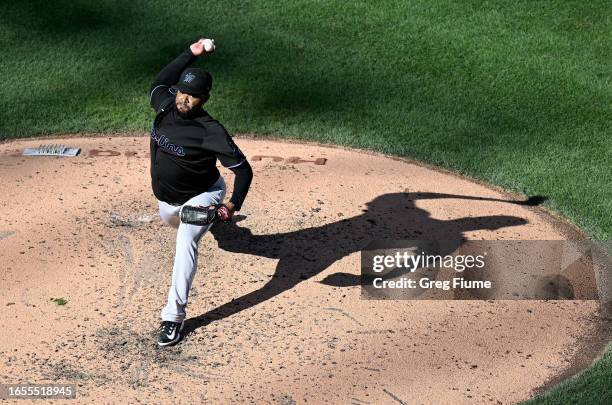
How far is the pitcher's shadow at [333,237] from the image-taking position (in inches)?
352

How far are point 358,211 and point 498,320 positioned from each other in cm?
197

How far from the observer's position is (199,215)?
26.2 ft

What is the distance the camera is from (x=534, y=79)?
12.9 meters

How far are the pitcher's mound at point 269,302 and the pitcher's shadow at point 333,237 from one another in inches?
A: 0.7

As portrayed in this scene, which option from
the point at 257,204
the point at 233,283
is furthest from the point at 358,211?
the point at 233,283

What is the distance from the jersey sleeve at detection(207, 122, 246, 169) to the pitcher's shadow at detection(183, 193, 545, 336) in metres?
1.18

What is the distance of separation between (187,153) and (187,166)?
0.13 meters

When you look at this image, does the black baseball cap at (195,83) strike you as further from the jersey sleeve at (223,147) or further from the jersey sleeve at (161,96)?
the jersey sleeve at (161,96)

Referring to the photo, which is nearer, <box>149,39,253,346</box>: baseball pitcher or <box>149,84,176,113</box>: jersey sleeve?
<box>149,39,253,346</box>: baseball pitcher

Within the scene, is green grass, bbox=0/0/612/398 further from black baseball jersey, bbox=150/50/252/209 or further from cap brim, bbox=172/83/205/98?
cap brim, bbox=172/83/205/98

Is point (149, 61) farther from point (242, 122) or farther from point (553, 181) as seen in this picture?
point (553, 181)

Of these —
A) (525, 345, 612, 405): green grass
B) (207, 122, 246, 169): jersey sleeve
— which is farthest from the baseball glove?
(525, 345, 612, 405): green grass

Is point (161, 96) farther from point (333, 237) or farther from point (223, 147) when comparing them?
point (333, 237)
